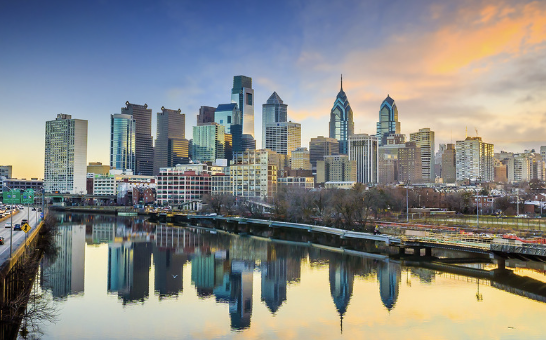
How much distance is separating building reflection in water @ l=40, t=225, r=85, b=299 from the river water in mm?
116

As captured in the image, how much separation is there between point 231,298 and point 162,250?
101 feet

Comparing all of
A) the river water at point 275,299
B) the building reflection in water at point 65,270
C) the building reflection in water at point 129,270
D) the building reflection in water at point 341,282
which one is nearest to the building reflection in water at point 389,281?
the river water at point 275,299

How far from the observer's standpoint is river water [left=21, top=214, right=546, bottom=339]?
33188 mm

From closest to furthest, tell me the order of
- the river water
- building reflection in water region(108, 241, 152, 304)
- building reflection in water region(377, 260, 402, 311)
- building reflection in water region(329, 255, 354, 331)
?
the river water, building reflection in water region(329, 255, 354, 331), building reflection in water region(377, 260, 402, 311), building reflection in water region(108, 241, 152, 304)

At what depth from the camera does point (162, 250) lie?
70.9m

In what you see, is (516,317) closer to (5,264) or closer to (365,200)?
(5,264)

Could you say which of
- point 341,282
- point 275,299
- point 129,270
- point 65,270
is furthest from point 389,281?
point 65,270

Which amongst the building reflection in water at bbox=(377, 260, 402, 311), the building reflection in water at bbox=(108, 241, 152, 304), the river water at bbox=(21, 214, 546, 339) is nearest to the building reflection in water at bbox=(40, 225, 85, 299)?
the river water at bbox=(21, 214, 546, 339)

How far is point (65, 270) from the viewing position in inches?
2066

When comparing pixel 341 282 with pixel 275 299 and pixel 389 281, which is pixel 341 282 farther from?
pixel 275 299

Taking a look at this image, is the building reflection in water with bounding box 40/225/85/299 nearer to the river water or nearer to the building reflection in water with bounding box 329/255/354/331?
the river water

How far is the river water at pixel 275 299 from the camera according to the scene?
3319cm

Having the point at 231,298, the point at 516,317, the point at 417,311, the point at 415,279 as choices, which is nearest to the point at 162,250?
the point at 231,298

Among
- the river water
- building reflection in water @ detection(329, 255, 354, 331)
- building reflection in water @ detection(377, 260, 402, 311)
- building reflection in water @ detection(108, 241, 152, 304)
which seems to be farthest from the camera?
building reflection in water @ detection(108, 241, 152, 304)
